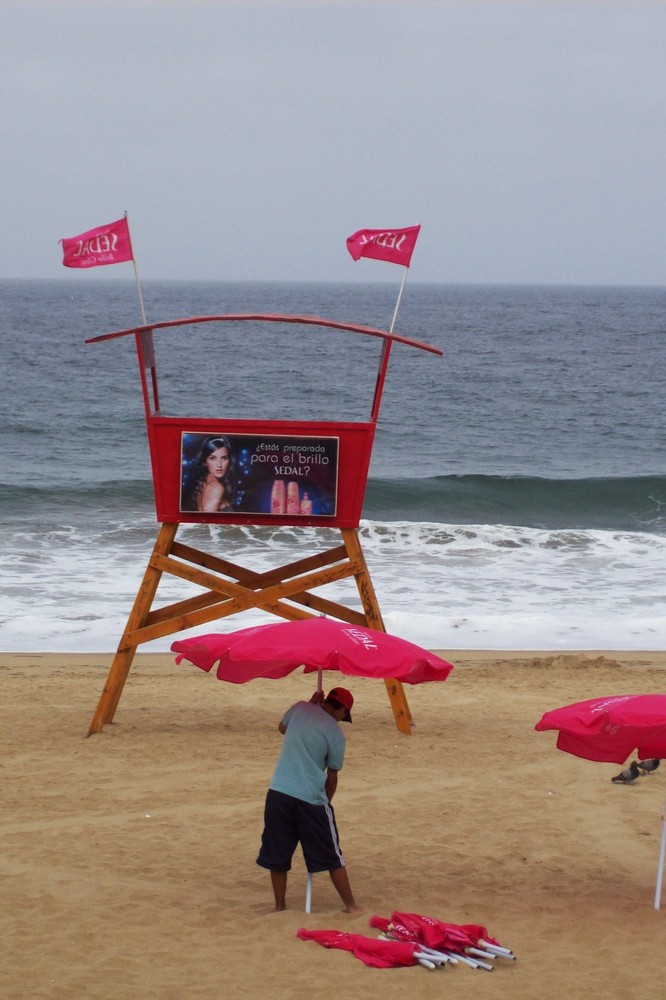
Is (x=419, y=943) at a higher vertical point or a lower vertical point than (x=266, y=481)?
lower

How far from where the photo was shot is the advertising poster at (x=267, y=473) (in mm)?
9375

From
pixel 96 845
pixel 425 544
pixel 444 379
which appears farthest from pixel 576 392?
pixel 96 845

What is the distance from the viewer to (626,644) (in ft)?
45.7

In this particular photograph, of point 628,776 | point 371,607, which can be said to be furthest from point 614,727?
point 371,607

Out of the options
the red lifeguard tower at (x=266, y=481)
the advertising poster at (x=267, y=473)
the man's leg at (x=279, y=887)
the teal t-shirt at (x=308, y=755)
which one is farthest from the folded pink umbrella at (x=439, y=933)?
the advertising poster at (x=267, y=473)

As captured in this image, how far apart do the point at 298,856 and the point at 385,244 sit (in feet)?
15.7

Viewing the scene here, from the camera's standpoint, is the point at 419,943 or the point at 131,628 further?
the point at 131,628

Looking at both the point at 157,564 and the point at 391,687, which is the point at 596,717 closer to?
the point at 391,687

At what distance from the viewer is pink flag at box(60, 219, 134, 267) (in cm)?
935

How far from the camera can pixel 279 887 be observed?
6.48m

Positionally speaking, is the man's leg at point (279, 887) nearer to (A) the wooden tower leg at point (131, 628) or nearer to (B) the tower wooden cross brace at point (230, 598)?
(B) the tower wooden cross brace at point (230, 598)

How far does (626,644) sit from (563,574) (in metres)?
4.04

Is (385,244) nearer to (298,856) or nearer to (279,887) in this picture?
(298,856)

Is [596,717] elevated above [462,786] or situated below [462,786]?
above
